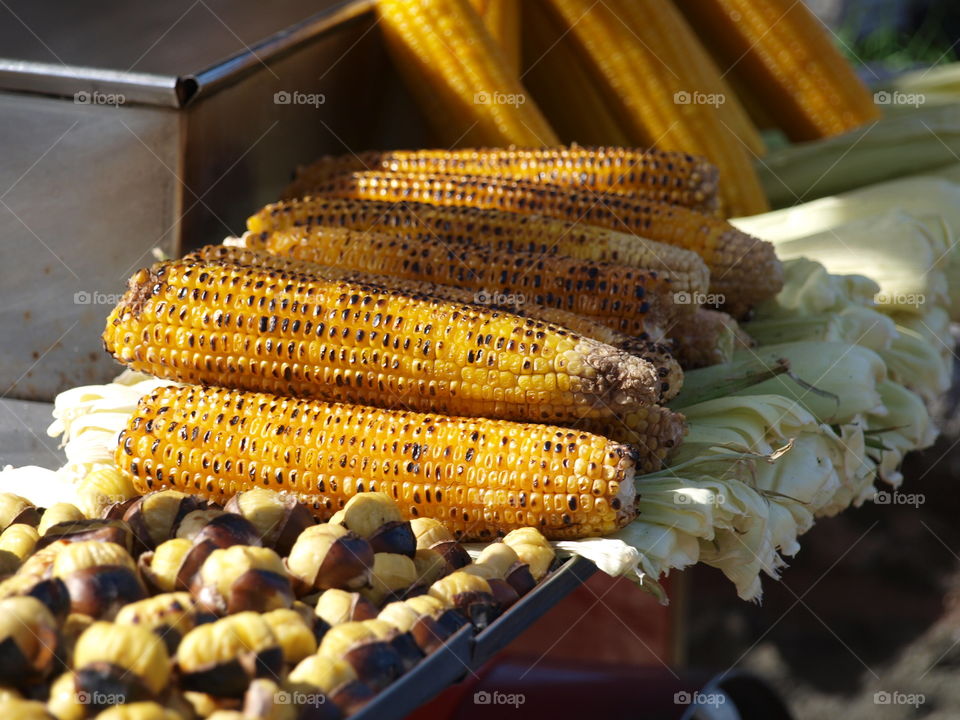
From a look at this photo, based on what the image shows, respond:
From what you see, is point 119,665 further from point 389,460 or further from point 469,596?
point 389,460

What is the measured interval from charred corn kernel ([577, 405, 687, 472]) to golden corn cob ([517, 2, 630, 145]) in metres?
1.81

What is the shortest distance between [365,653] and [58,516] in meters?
0.65

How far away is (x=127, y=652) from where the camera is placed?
118 centimetres

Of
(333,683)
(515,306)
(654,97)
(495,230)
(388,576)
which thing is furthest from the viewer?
(654,97)

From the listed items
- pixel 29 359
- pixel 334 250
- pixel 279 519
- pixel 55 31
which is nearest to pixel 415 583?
pixel 279 519

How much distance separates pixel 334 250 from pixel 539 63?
164 centimetres

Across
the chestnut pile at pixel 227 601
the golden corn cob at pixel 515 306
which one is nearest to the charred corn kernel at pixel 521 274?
the golden corn cob at pixel 515 306

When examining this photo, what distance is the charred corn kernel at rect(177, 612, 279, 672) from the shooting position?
124 centimetres

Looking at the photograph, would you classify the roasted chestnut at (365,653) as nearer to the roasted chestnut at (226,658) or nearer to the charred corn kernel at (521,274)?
the roasted chestnut at (226,658)

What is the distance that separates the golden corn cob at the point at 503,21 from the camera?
11.3 ft

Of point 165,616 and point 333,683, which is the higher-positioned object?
point 165,616

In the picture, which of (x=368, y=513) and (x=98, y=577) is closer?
(x=98, y=577)

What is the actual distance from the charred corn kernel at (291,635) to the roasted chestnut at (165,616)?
0.33ft

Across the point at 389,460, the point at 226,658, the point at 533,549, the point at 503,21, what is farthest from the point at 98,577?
the point at 503,21
